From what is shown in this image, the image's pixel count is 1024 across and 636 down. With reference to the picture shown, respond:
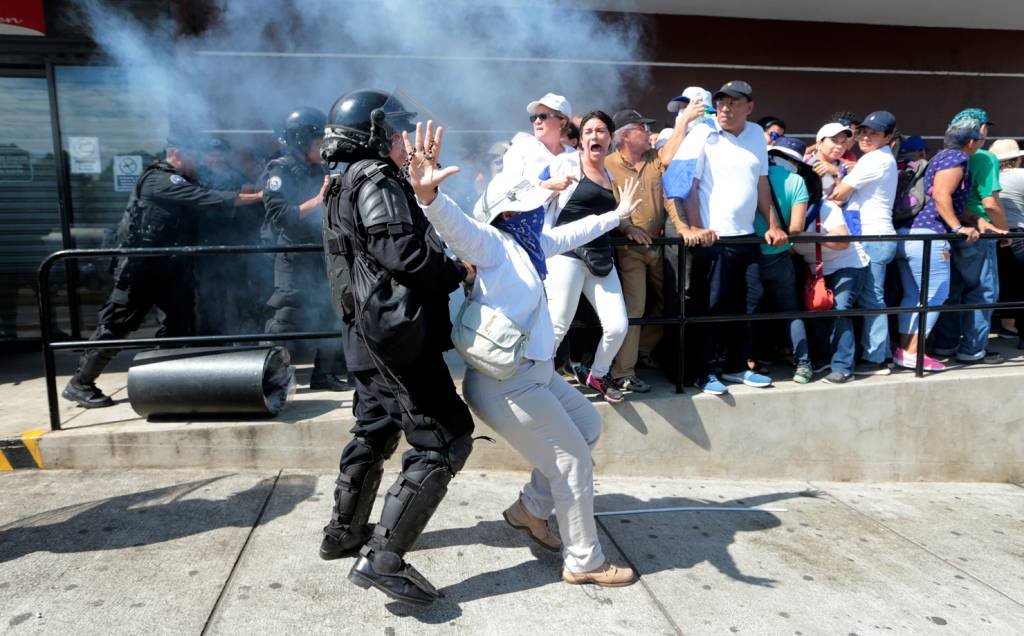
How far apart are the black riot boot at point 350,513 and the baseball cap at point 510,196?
1132 mm

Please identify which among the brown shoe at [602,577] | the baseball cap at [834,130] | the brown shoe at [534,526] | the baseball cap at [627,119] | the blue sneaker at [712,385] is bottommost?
the brown shoe at [602,577]

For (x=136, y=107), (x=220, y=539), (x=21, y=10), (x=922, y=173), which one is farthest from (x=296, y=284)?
(x=922, y=173)

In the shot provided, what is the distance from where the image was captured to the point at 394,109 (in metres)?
2.82

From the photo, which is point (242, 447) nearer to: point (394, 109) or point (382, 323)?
point (382, 323)

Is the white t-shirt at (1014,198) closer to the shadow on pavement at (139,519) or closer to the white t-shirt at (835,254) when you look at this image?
the white t-shirt at (835,254)

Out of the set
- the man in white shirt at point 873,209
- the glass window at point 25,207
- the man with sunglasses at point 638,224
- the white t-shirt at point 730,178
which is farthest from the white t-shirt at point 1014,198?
the glass window at point 25,207

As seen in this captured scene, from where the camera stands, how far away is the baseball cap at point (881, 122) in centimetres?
494

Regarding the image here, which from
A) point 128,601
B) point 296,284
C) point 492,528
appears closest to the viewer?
point 128,601

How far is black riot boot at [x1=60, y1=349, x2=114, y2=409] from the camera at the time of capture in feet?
14.6

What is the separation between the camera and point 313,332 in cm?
419

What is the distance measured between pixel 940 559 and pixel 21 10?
6.88 metres

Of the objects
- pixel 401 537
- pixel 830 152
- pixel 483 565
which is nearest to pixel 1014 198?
pixel 830 152

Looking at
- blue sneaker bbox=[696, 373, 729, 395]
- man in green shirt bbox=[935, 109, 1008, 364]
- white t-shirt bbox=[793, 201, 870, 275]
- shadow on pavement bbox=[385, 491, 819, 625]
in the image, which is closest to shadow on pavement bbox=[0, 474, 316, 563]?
shadow on pavement bbox=[385, 491, 819, 625]

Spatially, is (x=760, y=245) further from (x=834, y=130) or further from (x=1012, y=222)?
(x=1012, y=222)
